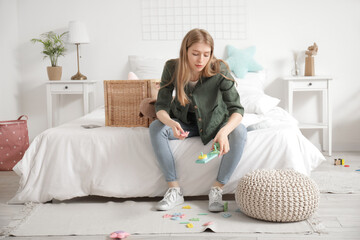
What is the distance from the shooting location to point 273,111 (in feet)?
10.6

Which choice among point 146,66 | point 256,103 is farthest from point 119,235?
point 146,66

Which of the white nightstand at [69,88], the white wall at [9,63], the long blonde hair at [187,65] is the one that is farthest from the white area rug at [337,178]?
the white wall at [9,63]

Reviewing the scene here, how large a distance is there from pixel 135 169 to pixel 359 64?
2.53 meters

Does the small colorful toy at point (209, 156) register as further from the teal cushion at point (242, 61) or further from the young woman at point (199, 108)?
the teal cushion at point (242, 61)

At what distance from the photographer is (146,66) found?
157 inches

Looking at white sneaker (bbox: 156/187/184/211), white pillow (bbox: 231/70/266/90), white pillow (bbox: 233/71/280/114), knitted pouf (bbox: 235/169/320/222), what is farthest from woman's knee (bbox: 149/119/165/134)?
white pillow (bbox: 231/70/266/90)

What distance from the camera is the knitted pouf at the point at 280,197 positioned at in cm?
203

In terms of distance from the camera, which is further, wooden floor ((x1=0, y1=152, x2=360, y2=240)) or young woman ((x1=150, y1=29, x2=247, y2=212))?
young woman ((x1=150, y1=29, x2=247, y2=212))

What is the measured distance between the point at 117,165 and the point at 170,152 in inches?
11.7

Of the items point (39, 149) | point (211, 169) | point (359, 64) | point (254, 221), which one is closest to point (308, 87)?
point (359, 64)

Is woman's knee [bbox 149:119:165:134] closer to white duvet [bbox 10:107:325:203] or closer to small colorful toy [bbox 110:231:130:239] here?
white duvet [bbox 10:107:325:203]

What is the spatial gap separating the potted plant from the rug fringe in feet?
5.99

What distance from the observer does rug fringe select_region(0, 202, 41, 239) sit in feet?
6.68

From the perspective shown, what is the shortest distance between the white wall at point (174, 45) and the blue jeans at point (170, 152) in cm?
188
